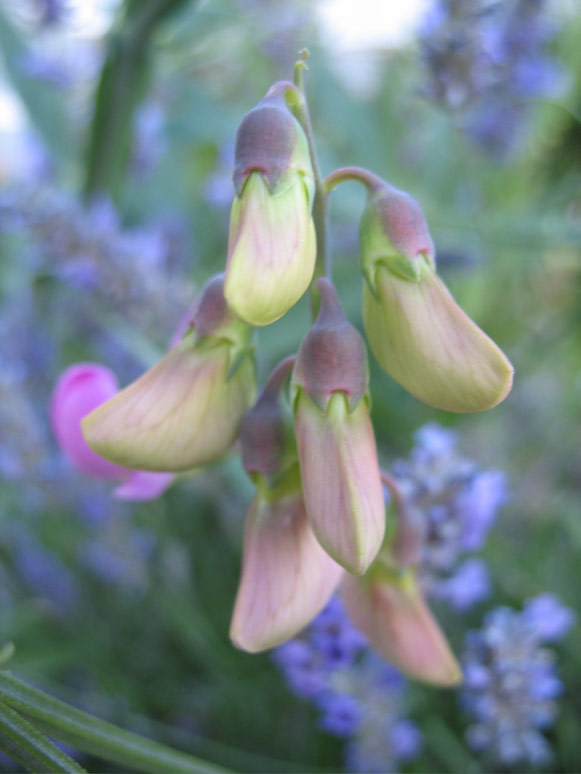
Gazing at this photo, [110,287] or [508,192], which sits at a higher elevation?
[110,287]

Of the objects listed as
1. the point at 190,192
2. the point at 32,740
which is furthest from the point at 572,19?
the point at 32,740

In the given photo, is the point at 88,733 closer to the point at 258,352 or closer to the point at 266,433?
the point at 266,433

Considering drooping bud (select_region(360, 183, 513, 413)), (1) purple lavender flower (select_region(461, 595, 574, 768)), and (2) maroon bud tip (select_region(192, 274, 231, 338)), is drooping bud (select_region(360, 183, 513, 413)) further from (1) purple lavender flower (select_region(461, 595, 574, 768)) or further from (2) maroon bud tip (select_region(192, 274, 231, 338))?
(1) purple lavender flower (select_region(461, 595, 574, 768))

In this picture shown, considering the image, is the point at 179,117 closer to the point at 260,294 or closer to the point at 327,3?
the point at 327,3

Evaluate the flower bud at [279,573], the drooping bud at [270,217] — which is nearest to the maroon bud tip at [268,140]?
the drooping bud at [270,217]

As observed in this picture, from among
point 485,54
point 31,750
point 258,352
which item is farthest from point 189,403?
point 485,54

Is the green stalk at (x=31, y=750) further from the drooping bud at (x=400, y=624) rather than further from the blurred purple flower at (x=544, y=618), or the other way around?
the blurred purple flower at (x=544, y=618)

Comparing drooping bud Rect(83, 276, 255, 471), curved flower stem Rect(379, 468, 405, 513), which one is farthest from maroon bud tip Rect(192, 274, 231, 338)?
curved flower stem Rect(379, 468, 405, 513)
